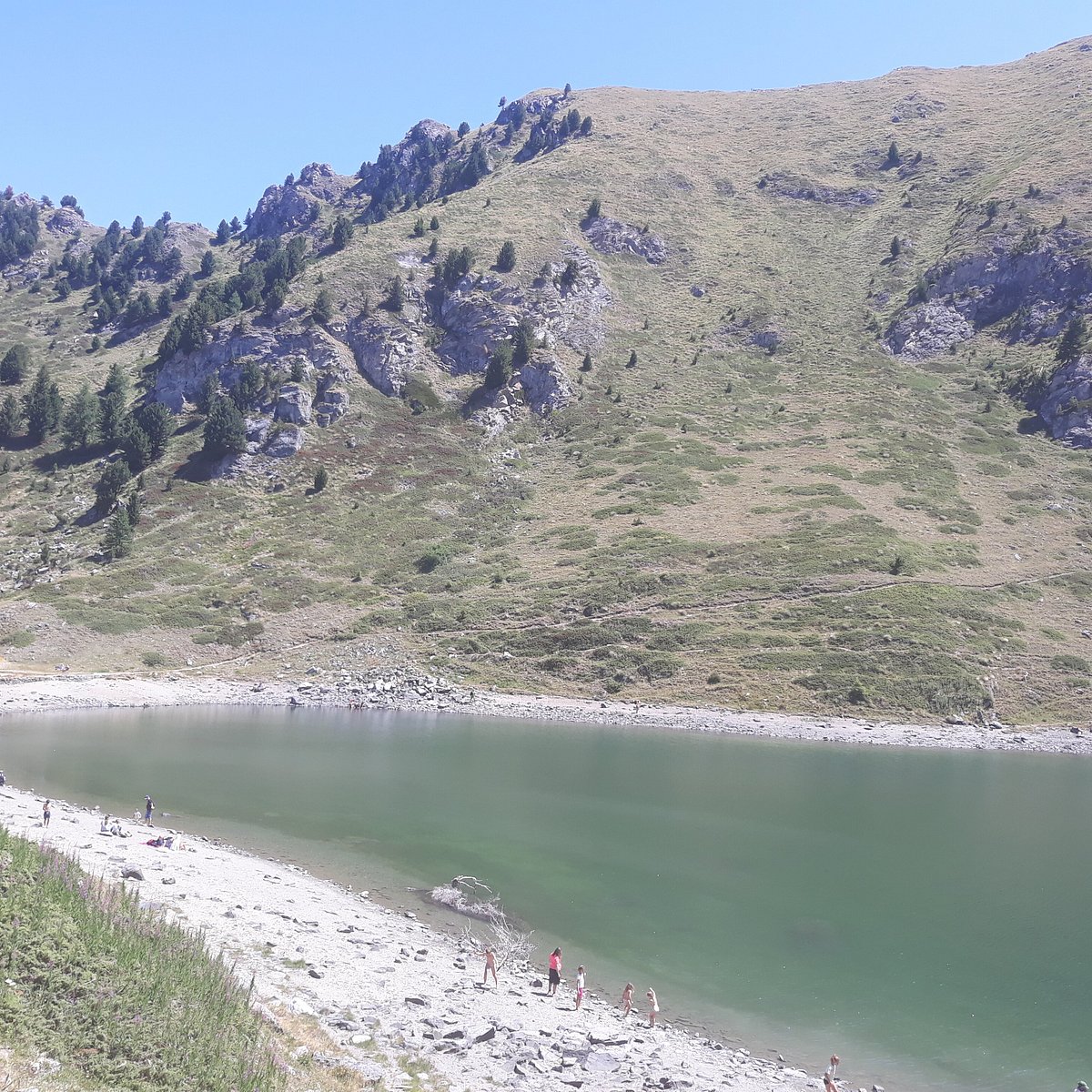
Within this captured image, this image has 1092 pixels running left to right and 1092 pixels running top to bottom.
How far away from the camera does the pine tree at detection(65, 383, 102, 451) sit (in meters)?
125

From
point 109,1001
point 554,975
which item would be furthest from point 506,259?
point 109,1001

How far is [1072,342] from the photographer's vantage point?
13300 cm

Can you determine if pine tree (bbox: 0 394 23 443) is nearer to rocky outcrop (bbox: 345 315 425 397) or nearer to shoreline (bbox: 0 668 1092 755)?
rocky outcrop (bbox: 345 315 425 397)

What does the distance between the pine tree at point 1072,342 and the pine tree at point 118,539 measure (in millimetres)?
151456

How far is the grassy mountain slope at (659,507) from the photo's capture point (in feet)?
255

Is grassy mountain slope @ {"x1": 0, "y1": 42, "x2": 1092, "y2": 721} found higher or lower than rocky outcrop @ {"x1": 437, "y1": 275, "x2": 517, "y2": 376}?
lower

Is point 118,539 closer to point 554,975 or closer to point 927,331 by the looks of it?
point 554,975

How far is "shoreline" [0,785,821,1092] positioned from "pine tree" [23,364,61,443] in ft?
406

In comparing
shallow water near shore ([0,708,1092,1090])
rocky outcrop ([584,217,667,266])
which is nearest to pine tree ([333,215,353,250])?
rocky outcrop ([584,217,667,266])

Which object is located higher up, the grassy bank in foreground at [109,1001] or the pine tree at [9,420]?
the pine tree at [9,420]

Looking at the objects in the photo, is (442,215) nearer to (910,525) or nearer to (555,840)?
(910,525)

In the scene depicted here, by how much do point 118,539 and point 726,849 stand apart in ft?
288

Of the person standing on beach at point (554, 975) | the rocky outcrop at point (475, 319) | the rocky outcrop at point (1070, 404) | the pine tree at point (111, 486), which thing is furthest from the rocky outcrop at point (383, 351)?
the person standing on beach at point (554, 975)

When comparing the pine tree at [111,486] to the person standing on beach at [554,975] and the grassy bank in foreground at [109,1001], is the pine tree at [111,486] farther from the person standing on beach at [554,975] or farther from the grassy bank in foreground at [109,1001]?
the grassy bank in foreground at [109,1001]
